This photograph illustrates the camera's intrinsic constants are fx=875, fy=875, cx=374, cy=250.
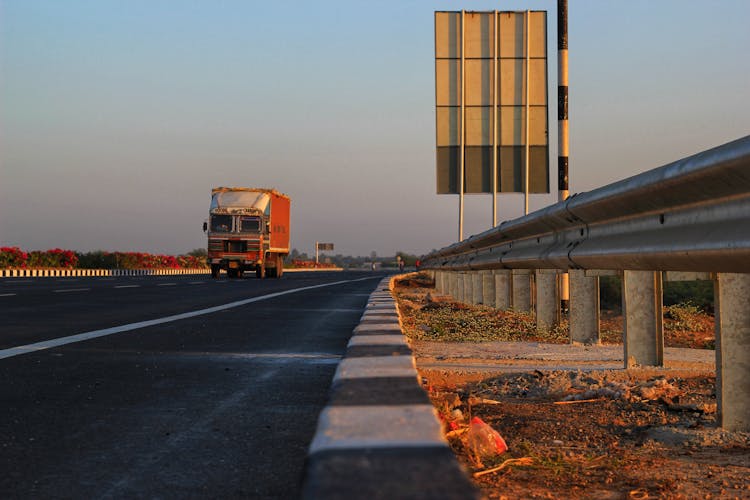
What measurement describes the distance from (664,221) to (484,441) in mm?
1758

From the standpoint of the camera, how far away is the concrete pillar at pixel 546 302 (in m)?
9.41

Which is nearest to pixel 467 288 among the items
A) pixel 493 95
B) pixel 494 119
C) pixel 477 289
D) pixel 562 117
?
pixel 477 289

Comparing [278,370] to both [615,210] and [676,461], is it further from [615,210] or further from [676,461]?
[676,461]

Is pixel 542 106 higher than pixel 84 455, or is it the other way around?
pixel 542 106

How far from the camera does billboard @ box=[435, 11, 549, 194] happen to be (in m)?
22.4

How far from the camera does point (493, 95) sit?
73.9 ft

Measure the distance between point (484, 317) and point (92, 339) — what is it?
237 inches

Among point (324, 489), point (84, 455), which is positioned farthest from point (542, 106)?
point (324, 489)

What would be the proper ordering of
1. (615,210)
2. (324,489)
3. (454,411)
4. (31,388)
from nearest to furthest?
(324,489), (454,411), (31,388), (615,210)

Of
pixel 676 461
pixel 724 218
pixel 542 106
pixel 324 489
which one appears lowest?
Answer: pixel 676 461

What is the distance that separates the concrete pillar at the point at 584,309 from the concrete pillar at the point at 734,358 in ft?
11.4

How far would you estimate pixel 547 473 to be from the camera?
3.23 meters

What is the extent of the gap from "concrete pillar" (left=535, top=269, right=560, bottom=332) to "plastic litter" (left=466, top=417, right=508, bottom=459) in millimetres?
5844

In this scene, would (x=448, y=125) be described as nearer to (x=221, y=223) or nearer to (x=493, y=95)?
(x=493, y=95)
